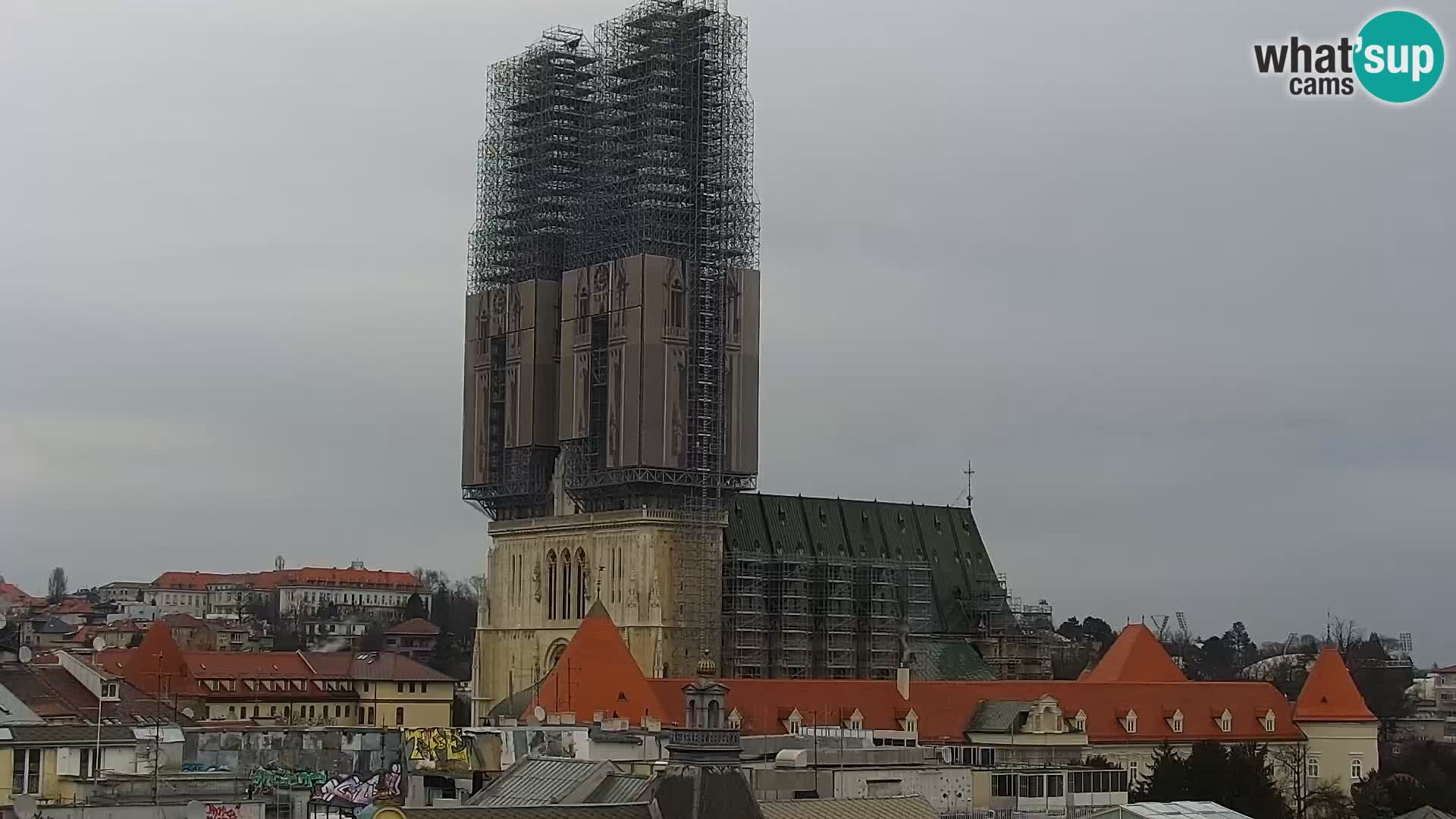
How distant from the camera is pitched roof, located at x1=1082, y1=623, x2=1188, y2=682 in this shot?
119 meters

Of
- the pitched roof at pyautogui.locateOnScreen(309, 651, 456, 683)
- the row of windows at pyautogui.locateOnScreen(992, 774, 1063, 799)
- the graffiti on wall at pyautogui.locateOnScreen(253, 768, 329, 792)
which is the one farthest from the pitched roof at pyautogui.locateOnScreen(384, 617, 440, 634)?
the graffiti on wall at pyautogui.locateOnScreen(253, 768, 329, 792)

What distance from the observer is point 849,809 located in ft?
183

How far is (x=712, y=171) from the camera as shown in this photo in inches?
4390

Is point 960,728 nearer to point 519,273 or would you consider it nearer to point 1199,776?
point 1199,776

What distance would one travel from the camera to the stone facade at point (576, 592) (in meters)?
108

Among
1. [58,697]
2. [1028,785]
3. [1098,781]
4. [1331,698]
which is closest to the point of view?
[58,697]

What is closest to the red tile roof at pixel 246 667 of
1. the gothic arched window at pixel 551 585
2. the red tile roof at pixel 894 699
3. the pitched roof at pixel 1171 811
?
the gothic arched window at pixel 551 585

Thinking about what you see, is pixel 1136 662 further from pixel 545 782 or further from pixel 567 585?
pixel 545 782

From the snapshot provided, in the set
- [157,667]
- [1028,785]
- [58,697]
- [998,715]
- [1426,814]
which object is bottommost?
[1426,814]

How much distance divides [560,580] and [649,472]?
8.94 meters

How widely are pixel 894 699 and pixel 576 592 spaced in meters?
18.3

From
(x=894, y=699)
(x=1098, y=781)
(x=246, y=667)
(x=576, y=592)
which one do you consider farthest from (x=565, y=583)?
(x=1098, y=781)

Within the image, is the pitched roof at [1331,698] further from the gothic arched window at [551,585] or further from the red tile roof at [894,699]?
the gothic arched window at [551,585]

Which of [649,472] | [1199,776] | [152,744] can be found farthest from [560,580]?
[152,744]
